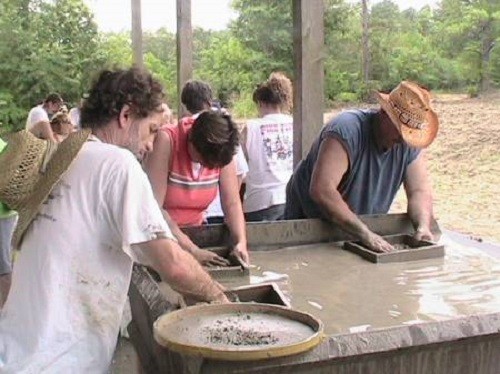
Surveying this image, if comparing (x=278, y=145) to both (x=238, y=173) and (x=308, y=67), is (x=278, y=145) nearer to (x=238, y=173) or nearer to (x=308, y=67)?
(x=238, y=173)

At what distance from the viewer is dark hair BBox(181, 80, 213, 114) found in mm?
4863

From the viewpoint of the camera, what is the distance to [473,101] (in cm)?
1560

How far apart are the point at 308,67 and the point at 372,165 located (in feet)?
2.56

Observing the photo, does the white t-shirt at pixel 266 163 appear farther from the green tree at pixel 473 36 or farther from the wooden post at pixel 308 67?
the green tree at pixel 473 36

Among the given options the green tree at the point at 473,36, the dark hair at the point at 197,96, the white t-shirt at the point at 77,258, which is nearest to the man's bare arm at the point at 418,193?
the dark hair at the point at 197,96

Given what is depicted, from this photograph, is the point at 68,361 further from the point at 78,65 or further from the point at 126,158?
the point at 78,65

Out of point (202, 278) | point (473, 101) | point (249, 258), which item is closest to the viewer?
point (202, 278)

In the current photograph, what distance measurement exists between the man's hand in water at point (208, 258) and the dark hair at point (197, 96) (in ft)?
6.31

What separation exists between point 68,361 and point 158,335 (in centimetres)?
29

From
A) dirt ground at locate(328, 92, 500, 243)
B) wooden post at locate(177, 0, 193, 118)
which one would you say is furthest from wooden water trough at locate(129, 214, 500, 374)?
dirt ground at locate(328, 92, 500, 243)

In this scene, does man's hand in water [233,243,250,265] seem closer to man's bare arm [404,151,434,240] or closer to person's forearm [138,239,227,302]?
man's bare arm [404,151,434,240]

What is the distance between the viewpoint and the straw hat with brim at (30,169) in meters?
1.87

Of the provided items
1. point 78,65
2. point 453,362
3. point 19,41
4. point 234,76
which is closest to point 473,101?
point 234,76

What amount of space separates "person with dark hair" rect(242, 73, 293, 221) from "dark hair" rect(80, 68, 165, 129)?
248 centimetres
